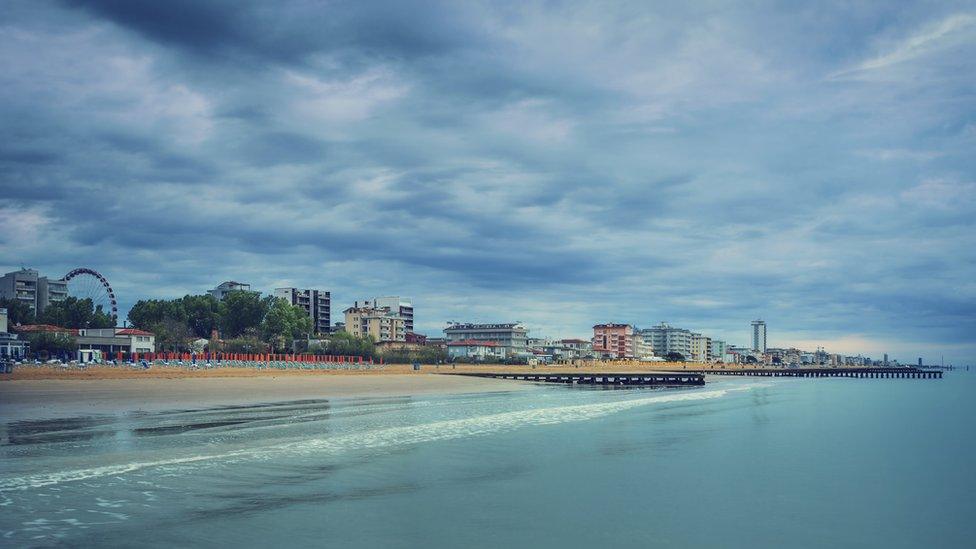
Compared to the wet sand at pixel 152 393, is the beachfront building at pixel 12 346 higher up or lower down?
higher up

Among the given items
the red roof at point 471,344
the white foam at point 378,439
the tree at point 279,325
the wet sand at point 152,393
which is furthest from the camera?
the red roof at point 471,344

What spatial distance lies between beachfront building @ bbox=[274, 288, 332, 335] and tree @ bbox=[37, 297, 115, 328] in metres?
62.8

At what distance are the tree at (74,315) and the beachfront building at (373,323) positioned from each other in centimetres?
6719

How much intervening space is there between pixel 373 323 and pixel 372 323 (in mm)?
297

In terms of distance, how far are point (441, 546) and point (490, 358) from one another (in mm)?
144547

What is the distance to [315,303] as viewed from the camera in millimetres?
192125

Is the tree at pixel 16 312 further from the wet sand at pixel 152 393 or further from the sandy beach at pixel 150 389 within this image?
the wet sand at pixel 152 393

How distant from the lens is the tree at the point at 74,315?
11362 cm

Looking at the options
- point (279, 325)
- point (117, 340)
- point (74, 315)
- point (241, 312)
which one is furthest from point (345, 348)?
point (74, 315)

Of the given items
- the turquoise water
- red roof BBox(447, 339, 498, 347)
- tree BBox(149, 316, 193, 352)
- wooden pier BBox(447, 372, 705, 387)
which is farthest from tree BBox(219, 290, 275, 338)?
the turquoise water

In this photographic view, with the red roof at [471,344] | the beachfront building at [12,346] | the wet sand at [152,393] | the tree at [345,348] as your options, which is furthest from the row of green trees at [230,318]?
the wet sand at [152,393]

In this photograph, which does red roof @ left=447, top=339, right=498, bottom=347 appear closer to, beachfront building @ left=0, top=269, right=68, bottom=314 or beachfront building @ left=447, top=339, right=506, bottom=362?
beachfront building @ left=447, top=339, right=506, bottom=362

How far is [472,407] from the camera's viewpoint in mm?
41719

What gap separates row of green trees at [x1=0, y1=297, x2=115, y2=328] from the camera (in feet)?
367
